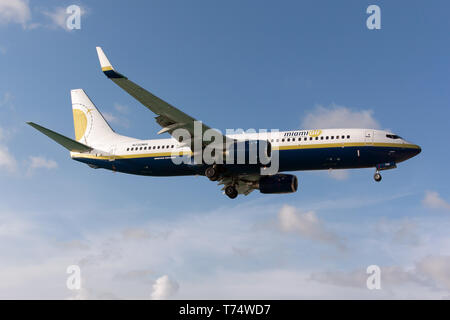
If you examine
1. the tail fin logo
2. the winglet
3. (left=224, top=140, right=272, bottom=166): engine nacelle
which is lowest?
(left=224, top=140, right=272, bottom=166): engine nacelle

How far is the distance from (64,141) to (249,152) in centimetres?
1719

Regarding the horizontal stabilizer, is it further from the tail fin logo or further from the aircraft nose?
the aircraft nose

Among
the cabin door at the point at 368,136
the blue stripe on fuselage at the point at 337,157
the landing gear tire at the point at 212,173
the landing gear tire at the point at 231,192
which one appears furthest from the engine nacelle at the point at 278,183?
the cabin door at the point at 368,136

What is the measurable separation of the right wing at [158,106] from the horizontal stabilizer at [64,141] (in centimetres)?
930

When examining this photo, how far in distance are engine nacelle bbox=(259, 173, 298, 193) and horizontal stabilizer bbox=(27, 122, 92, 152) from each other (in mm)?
16790

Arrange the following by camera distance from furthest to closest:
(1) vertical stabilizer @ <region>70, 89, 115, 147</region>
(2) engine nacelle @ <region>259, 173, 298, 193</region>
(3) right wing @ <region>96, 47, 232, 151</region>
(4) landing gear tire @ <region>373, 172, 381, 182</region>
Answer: (1) vertical stabilizer @ <region>70, 89, 115, 147</region>, (2) engine nacelle @ <region>259, 173, 298, 193</region>, (4) landing gear tire @ <region>373, 172, 381, 182</region>, (3) right wing @ <region>96, 47, 232, 151</region>

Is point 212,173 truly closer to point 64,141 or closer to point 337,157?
point 337,157

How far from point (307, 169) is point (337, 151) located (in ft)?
9.99

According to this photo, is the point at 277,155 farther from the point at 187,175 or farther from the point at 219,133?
the point at 187,175

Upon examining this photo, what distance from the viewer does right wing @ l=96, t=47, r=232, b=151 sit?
31281mm

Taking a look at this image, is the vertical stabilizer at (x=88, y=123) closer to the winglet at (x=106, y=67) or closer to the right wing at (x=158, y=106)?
the right wing at (x=158, y=106)

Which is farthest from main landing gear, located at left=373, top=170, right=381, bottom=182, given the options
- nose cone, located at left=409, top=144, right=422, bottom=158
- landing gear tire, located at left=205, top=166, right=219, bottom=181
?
landing gear tire, located at left=205, top=166, right=219, bottom=181

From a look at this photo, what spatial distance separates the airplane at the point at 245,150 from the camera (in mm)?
38938
